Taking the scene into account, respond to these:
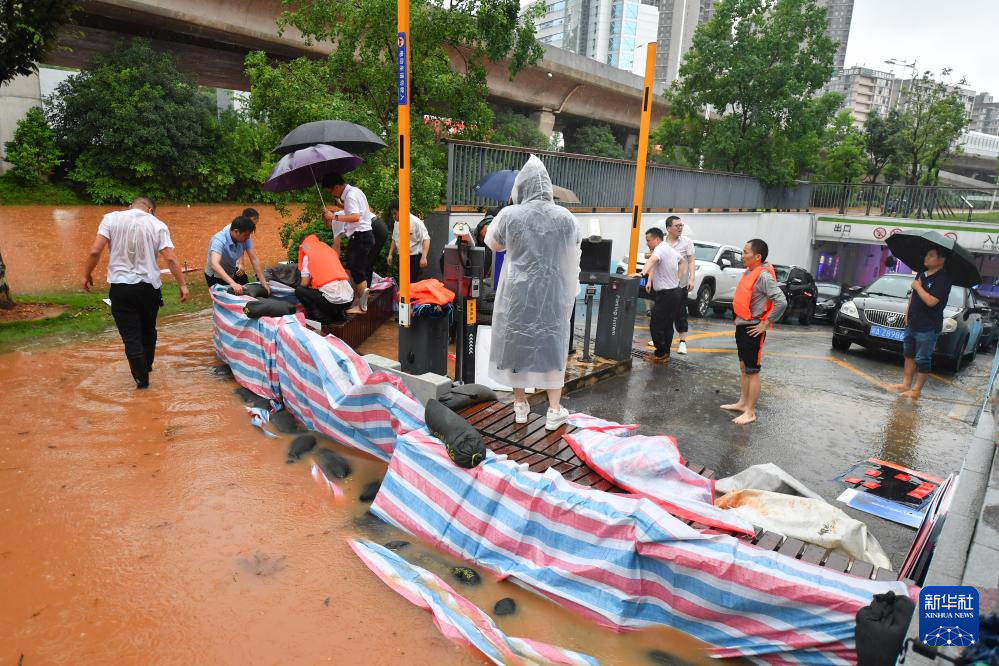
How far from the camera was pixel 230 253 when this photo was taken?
7293 millimetres

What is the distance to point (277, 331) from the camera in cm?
561

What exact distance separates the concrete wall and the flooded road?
7635mm

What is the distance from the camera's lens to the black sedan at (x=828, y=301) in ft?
53.8

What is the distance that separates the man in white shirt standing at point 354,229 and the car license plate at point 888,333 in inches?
311

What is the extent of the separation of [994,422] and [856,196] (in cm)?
2592

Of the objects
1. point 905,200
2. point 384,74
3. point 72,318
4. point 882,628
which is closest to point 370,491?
point 882,628

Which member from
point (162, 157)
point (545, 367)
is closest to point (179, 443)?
point (545, 367)

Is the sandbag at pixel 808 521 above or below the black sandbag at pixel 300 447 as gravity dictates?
above

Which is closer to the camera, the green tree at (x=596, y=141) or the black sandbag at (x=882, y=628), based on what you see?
the black sandbag at (x=882, y=628)

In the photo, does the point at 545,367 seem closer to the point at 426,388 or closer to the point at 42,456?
the point at 426,388

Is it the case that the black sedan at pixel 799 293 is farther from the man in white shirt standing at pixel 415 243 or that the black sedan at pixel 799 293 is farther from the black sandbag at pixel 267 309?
the black sandbag at pixel 267 309

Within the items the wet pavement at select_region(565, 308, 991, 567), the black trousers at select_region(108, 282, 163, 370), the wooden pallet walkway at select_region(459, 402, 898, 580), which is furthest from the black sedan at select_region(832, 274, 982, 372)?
the black trousers at select_region(108, 282, 163, 370)

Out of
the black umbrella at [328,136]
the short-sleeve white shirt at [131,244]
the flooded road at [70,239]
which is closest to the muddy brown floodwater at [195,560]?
the short-sleeve white shirt at [131,244]

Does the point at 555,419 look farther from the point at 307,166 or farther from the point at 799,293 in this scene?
the point at 799,293
